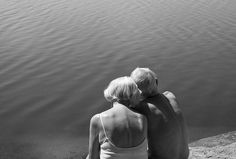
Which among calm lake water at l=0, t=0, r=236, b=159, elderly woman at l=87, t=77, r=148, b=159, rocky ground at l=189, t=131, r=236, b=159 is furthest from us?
calm lake water at l=0, t=0, r=236, b=159

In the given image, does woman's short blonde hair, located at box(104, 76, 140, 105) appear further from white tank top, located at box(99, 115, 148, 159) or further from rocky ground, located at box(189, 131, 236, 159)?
rocky ground, located at box(189, 131, 236, 159)

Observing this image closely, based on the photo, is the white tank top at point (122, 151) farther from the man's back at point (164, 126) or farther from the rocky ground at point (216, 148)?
the rocky ground at point (216, 148)

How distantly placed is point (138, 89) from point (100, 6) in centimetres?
1271

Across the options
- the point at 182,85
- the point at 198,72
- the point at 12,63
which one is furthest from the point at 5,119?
the point at 198,72

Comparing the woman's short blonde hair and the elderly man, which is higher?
the woman's short blonde hair

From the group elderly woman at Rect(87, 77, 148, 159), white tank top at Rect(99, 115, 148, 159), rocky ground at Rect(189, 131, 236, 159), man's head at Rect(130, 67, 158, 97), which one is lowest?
rocky ground at Rect(189, 131, 236, 159)

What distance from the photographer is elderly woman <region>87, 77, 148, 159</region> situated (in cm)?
354

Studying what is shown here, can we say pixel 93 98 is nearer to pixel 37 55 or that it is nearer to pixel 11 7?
pixel 37 55

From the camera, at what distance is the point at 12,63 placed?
35.3ft

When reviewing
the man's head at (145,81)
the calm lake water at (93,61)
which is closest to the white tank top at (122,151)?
the man's head at (145,81)

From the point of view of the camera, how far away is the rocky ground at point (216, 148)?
558 cm

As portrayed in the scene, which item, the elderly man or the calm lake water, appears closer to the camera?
the elderly man

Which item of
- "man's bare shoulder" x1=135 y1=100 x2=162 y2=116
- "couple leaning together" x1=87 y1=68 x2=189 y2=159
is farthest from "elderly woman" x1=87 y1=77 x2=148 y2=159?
"man's bare shoulder" x1=135 y1=100 x2=162 y2=116

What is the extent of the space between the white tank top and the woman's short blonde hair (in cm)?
35
